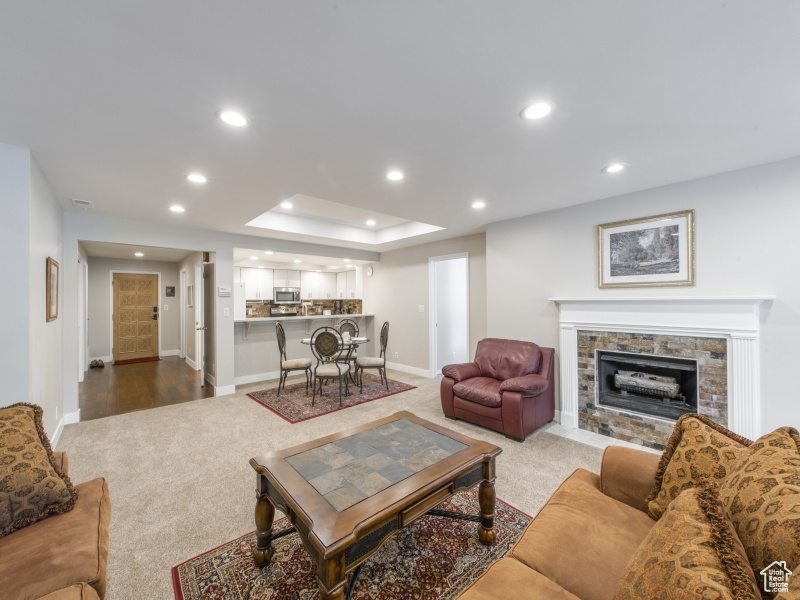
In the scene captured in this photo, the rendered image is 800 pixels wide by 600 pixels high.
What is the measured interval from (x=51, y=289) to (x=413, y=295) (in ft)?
15.2

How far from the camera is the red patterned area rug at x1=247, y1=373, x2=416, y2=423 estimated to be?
160 inches

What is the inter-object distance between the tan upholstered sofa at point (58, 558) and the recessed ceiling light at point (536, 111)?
2.76m

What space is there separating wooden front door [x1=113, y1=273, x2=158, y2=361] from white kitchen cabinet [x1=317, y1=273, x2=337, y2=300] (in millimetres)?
3850

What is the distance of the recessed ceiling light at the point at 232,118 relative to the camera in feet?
6.03

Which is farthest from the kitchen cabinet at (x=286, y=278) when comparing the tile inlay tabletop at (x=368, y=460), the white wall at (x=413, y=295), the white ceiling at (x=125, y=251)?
the tile inlay tabletop at (x=368, y=460)

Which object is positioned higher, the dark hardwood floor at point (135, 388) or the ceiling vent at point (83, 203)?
the ceiling vent at point (83, 203)

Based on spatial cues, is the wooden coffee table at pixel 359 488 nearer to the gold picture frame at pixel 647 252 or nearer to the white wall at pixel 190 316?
the gold picture frame at pixel 647 252

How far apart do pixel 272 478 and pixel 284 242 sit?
4.43 metres

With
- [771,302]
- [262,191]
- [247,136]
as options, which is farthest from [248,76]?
[771,302]

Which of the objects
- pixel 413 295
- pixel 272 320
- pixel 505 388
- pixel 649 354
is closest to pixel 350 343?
pixel 272 320

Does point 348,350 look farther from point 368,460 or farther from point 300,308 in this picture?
point 300,308

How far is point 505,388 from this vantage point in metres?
3.27

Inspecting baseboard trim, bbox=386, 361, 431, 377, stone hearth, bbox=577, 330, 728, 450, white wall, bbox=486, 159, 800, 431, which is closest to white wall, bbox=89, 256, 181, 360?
baseboard trim, bbox=386, 361, 431, 377

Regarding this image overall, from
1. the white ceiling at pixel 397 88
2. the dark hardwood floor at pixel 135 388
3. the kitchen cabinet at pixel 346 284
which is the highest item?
the white ceiling at pixel 397 88
